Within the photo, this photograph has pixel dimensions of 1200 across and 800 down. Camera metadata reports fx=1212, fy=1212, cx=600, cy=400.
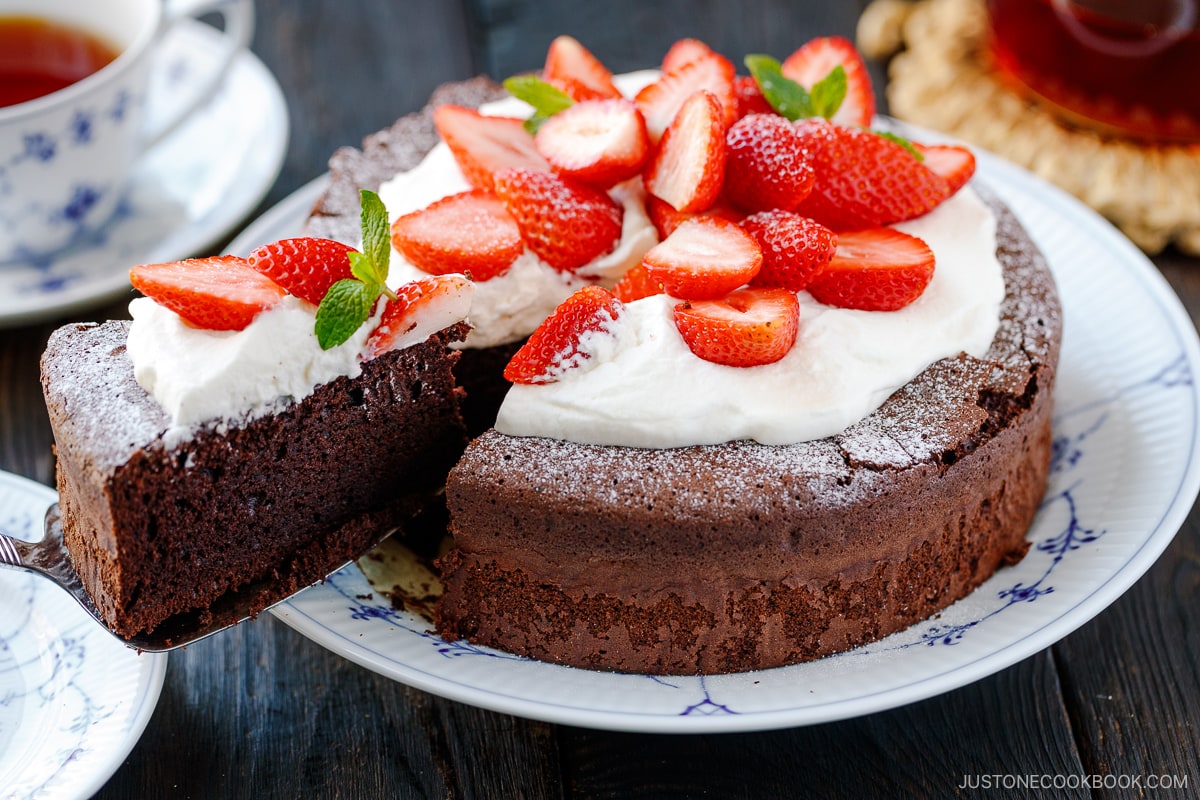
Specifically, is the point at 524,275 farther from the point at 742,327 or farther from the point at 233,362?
the point at 233,362

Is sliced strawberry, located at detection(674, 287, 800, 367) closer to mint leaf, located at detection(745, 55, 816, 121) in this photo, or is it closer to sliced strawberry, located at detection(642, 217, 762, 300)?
sliced strawberry, located at detection(642, 217, 762, 300)

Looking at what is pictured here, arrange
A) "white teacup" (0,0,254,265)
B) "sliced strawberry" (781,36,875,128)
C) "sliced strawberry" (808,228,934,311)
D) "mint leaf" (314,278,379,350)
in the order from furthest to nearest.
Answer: "white teacup" (0,0,254,265) < "sliced strawberry" (781,36,875,128) < "sliced strawberry" (808,228,934,311) < "mint leaf" (314,278,379,350)

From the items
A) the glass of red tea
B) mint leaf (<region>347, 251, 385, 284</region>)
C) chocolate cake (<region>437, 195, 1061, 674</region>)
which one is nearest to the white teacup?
mint leaf (<region>347, 251, 385, 284</region>)

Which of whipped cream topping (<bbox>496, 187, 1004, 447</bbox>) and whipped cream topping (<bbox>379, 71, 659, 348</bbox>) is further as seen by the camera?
whipped cream topping (<bbox>379, 71, 659, 348</bbox>)

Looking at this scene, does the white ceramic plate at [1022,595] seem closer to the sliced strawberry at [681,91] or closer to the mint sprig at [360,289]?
the mint sprig at [360,289]

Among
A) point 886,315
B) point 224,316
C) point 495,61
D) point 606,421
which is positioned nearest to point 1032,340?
point 886,315

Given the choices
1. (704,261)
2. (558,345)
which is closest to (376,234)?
(558,345)

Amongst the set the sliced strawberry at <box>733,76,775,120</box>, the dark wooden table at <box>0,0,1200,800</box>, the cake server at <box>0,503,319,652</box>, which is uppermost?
the sliced strawberry at <box>733,76,775,120</box>
